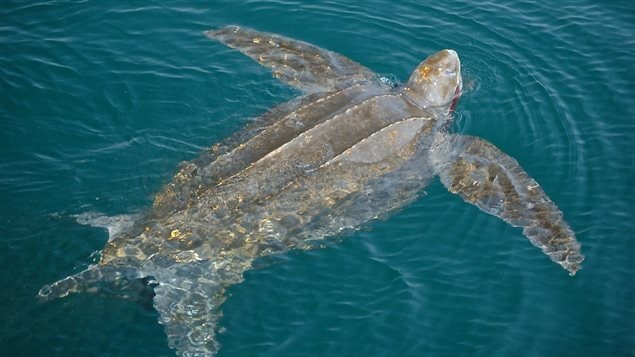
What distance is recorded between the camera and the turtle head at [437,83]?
1061 centimetres

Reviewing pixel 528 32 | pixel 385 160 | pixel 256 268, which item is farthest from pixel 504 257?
pixel 528 32

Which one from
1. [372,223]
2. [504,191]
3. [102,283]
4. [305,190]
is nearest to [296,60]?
[305,190]

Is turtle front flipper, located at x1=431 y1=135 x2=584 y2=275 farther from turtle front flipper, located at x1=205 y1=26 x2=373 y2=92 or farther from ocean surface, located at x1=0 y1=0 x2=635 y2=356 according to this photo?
turtle front flipper, located at x1=205 y1=26 x2=373 y2=92

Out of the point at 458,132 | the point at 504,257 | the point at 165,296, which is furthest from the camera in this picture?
the point at 458,132

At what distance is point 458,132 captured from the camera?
10508 mm

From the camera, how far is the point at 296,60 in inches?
448

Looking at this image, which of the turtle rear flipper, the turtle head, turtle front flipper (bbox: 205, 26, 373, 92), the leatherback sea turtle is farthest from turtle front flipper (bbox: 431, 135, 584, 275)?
the turtle rear flipper

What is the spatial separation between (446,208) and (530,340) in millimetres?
2219

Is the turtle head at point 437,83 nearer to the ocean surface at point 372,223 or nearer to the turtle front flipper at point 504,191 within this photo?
the ocean surface at point 372,223

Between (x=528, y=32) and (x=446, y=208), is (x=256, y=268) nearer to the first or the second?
(x=446, y=208)

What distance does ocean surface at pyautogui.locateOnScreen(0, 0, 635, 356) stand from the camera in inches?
292

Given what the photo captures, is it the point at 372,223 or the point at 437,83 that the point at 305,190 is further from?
the point at 437,83

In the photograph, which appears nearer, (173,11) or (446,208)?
(446,208)

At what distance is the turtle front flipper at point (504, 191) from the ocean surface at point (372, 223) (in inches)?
9.2
